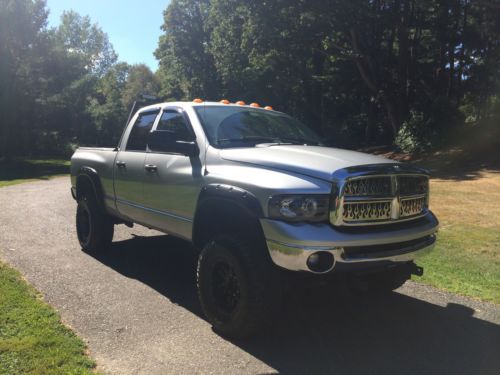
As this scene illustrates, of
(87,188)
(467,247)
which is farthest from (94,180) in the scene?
(467,247)

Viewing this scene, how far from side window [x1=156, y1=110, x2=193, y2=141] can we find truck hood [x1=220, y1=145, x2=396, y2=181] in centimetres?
70

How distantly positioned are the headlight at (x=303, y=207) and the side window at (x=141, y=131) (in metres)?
2.67

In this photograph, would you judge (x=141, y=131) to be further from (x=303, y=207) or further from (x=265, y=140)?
(x=303, y=207)

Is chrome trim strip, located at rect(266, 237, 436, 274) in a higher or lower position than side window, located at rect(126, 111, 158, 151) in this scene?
lower

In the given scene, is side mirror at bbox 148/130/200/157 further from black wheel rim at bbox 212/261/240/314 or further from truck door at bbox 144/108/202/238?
black wheel rim at bbox 212/261/240/314

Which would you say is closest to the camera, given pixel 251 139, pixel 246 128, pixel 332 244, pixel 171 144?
pixel 332 244

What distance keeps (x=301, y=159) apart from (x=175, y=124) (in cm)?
183

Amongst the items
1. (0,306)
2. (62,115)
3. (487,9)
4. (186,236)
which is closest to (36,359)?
(0,306)

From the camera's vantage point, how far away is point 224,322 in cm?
405

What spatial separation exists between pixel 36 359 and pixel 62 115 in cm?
3764

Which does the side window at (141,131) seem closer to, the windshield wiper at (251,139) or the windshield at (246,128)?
the windshield at (246,128)

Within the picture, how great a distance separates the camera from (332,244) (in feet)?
11.4

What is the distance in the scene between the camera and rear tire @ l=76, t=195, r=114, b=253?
662 cm

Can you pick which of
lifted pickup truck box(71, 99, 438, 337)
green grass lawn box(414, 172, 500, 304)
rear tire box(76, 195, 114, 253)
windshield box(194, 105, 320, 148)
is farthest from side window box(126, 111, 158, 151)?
green grass lawn box(414, 172, 500, 304)
